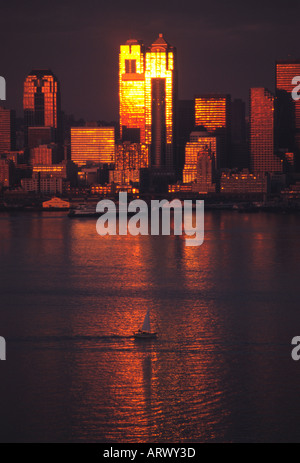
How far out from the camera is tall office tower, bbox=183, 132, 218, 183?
6569cm

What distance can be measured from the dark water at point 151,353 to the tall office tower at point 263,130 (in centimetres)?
4866

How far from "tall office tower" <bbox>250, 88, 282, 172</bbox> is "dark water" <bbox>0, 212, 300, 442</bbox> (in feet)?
160

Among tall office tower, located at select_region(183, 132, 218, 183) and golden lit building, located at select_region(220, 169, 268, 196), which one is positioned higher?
tall office tower, located at select_region(183, 132, 218, 183)

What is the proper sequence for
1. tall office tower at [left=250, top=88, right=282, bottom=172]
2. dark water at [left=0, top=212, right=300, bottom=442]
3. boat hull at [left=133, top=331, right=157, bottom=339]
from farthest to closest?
tall office tower at [left=250, top=88, right=282, bottom=172] < boat hull at [left=133, top=331, right=157, bottom=339] < dark water at [left=0, top=212, right=300, bottom=442]

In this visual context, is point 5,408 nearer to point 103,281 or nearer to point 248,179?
point 103,281

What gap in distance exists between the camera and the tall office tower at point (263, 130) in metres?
66.3

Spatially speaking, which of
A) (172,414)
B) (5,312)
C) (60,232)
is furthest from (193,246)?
(172,414)

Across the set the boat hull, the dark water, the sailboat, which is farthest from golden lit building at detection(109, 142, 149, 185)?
the boat hull

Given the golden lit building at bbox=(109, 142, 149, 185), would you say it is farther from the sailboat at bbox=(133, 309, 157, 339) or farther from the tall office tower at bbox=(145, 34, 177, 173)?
the sailboat at bbox=(133, 309, 157, 339)

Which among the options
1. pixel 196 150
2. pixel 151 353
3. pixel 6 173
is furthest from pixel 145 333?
pixel 196 150

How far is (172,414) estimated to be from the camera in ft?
26.5

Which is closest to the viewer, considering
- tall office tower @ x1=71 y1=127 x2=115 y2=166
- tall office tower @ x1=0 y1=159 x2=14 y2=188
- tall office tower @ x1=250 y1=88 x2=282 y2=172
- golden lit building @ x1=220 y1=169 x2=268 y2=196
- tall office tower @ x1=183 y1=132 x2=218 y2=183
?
golden lit building @ x1=220 y1=169 x2=268 y2=196

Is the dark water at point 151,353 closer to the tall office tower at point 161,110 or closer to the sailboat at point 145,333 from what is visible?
the sailboat at point 145,333

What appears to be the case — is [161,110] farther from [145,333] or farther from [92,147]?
[145,333]
